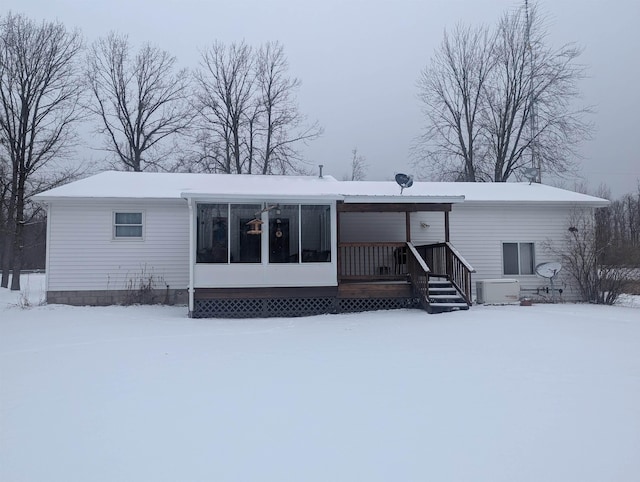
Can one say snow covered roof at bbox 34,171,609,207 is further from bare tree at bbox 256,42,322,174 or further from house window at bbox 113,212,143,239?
bare tree at bbox 256,42,322,174

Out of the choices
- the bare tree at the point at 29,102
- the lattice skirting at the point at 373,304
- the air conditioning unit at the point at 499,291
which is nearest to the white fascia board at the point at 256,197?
the lattice skirting at the point at 373,304

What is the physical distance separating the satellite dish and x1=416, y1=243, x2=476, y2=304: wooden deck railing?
2.96m

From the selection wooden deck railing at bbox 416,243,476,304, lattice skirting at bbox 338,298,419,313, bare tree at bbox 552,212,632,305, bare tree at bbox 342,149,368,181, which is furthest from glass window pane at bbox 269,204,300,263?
bare tree at bbox 342,149,368,181

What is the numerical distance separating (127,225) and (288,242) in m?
4.90

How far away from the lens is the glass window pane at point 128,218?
1355 centimetres

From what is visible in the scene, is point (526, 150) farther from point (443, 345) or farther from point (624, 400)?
point (624, 400)

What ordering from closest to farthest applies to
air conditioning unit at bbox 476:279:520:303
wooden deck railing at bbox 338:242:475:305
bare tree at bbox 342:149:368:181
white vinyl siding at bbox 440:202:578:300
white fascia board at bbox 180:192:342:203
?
white fascia board at bbox 180:192:342:203, wooden deck railing at bbox 338:242:475:305, air conditioning unit at bbox 476:279:520:303, white vinyl siding at bbox 440:202:578:300, bare tree at bbox 342:149:368:181

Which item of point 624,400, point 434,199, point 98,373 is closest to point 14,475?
point 98,373

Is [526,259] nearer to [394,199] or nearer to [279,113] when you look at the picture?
[394,199]

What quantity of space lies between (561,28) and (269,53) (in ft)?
51.6

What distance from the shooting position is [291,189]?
1306 centimetres

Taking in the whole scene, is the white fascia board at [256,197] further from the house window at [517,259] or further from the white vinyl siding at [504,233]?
the house window at [517,259]

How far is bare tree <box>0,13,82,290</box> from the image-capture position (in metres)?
21.0

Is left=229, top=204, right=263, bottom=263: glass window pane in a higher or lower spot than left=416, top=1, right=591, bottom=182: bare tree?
lower
